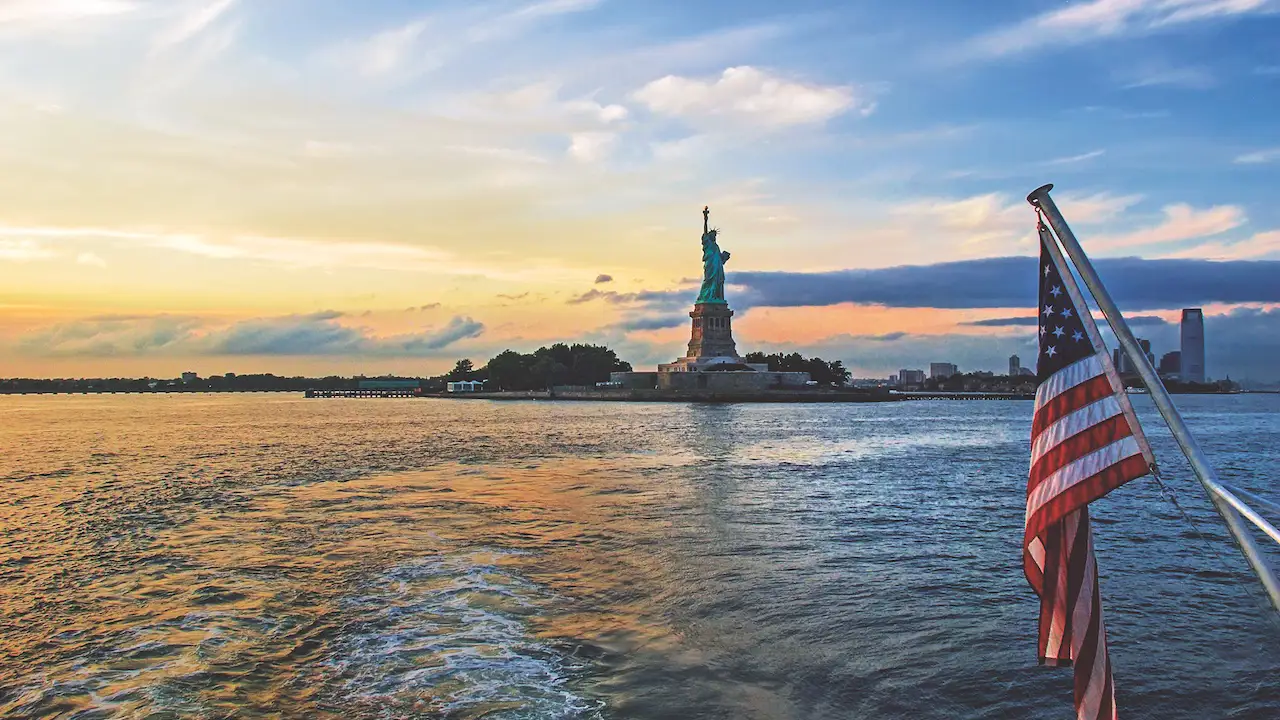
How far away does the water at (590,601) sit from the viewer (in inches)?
395

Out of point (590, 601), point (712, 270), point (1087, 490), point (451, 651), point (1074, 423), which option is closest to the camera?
point (1087, 490)

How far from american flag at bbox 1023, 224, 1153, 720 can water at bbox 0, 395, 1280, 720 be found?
150 centimetres

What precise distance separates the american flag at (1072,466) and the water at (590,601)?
1.50 meters

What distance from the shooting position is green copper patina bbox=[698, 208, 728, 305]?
117m

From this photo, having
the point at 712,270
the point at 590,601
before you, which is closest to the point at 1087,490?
the point at 590,601

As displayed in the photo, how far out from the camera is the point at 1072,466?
5.59 m

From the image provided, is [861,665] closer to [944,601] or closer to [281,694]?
[944,601]

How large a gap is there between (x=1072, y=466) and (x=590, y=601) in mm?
9827

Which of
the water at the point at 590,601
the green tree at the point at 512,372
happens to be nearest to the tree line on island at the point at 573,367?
the green tree at the point at 512,372

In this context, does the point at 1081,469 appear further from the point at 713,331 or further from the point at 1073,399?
the point at 713,331

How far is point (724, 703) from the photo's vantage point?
384 inches

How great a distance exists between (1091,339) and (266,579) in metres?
14.1

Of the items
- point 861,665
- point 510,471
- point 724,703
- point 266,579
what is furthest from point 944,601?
point 510,471

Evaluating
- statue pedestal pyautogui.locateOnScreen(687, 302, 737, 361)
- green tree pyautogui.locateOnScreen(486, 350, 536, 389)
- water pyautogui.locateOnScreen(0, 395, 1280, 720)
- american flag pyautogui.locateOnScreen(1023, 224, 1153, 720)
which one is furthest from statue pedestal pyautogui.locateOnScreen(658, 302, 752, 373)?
american flag pyautogui.locateOnScreen(1023, 224, 1153, 720)
